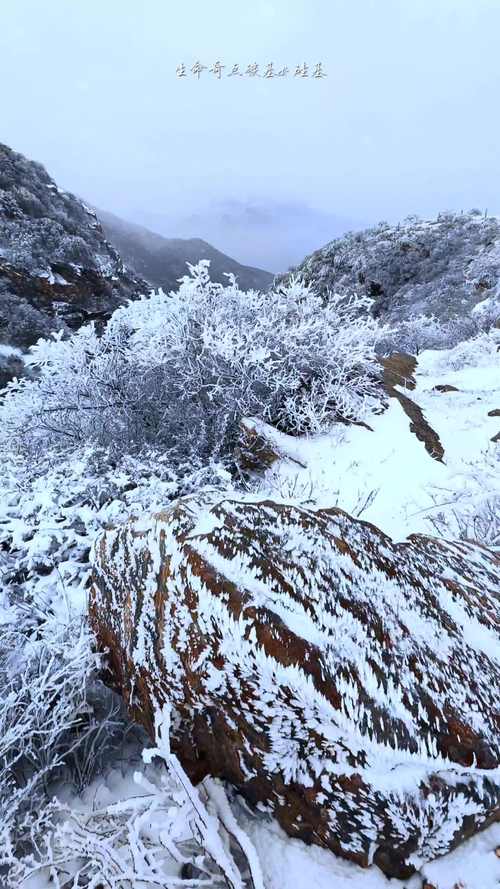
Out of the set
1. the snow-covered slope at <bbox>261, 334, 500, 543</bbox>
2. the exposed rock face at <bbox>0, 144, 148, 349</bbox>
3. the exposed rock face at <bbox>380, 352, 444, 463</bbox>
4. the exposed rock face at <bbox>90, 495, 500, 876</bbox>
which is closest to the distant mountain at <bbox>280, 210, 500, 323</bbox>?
the exposed rock face at <bbox>0, 144, 148, 349</bbox>

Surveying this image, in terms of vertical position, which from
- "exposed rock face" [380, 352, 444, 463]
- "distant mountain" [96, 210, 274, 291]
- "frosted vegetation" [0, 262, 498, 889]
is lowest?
"frosted vegetation" [0, 262, 498, 889]

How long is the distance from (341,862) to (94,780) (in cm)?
88

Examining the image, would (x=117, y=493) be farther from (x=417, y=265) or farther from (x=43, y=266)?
(x=417, y=265)

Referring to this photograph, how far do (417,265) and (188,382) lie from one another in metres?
25.1

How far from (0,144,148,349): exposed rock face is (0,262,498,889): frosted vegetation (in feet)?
32.2

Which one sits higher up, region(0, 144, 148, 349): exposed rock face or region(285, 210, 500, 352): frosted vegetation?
region(285, 210, 500, 352): frosted vegetation

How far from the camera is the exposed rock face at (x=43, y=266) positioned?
13.7m

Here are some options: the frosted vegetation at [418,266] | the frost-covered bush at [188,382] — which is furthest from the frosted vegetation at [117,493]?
the frosted vegetation at [418,266]

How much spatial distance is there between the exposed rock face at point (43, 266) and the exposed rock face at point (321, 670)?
1338 cm

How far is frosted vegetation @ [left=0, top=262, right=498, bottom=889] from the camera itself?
3.58ft

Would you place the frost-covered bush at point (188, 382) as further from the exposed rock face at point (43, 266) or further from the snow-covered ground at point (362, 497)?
the exposed rock face at point (43, 266)

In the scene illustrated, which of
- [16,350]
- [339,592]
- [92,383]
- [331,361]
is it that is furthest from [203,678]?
[16,350]

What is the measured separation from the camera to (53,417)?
4.63 metres

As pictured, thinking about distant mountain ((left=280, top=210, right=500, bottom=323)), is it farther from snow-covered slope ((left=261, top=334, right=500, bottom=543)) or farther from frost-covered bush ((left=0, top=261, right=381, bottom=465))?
frost-covered bush ((left=0, top=261, right=381, bottom=465))
